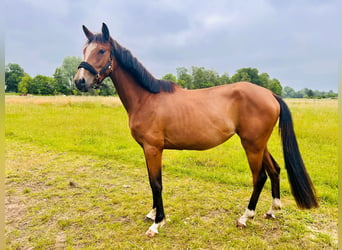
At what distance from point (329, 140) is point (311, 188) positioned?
4461 mm

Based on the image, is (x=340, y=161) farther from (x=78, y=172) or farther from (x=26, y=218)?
(x=78, y=172)

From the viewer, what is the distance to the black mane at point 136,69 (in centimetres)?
245

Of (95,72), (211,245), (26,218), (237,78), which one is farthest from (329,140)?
(237,78)

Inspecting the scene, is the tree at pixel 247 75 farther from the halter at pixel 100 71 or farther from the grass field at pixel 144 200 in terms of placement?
the halter at pixel 100 71

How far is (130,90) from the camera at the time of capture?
2645 millimetres

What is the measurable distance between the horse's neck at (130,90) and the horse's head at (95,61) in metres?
0.22

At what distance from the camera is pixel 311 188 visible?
103 inches

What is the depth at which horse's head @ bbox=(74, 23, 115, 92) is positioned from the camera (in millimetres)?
2236

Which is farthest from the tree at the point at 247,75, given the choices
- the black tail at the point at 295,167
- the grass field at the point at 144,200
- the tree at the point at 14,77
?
the tree at the point at 14,77

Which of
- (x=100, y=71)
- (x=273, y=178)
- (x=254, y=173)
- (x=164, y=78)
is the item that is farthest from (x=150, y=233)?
(x=164, y=78)

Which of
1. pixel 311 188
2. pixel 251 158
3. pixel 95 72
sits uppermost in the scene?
pixel 95 72

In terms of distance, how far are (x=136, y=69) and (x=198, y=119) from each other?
1023mm

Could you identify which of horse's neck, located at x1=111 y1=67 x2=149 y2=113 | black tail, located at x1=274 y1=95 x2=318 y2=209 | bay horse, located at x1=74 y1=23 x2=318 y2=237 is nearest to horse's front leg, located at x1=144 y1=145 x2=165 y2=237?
bay horse, located at x1=74 y1=23 x2=318 y2=237

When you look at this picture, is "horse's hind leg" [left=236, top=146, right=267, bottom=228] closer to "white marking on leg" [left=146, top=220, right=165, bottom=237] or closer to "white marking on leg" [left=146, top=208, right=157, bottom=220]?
"white marking on leg" [left=146, top=220, right=165, bottom=237]
